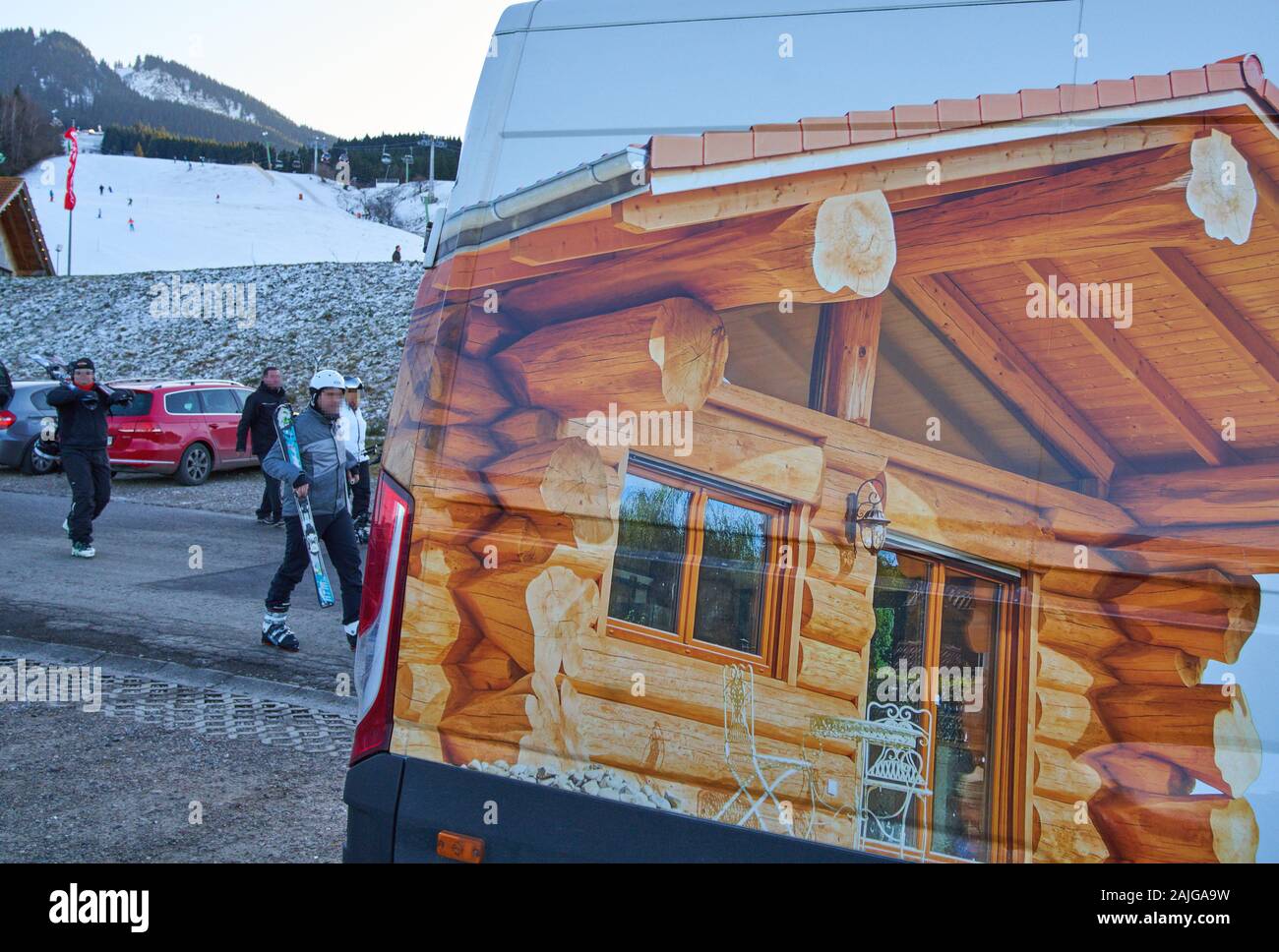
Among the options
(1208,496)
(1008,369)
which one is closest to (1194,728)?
(1208,496)

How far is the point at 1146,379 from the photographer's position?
231cm

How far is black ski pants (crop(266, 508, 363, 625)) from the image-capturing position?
7.45 metres

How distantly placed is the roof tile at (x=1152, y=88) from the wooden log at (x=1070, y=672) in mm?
1201

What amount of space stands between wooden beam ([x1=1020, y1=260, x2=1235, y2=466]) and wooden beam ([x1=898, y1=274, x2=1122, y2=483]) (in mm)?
132

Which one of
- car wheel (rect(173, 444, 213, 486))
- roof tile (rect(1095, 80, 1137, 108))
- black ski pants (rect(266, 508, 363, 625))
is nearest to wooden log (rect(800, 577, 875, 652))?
roof tile (rect(1095, 80, 1137, 108))

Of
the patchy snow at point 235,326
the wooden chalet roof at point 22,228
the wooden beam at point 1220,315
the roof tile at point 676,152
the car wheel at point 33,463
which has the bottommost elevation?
the car wheel at point 33,463

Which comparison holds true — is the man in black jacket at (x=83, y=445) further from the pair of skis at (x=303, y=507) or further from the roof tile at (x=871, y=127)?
the roof tile at (x=871, y=127)

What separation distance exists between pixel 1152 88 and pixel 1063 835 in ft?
5.33

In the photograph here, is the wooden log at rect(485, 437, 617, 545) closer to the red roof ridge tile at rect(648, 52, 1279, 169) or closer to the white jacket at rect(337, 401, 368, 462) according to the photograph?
the red roof ridge tile at rect(648, 52, 1279, 169)

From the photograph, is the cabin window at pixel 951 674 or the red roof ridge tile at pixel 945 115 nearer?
the red roof ridge tile at pixel 945 115

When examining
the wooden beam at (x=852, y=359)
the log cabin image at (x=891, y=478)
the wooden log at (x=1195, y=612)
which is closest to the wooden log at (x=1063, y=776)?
the log cabin image at (x=891, y=478)

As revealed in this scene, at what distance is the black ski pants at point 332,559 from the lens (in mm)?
7453
